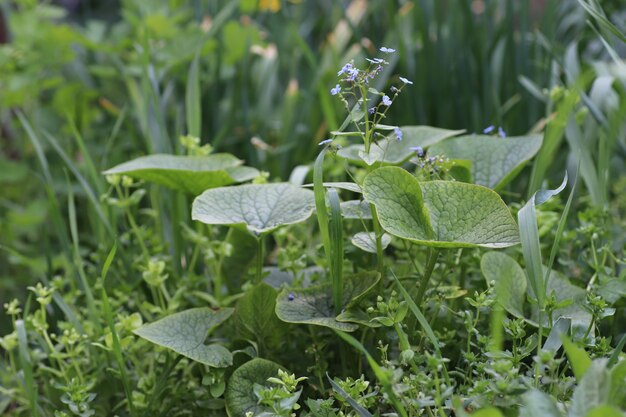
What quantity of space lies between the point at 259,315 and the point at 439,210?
1.10 ft

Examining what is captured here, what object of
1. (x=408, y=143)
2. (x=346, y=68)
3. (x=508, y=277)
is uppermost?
(x=346, y=68)

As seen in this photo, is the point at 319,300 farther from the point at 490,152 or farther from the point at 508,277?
the point at 490,152

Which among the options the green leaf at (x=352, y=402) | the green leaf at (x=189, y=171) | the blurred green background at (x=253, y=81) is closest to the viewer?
the green leaf at (x=352, y=402)

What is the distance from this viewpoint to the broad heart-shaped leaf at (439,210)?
1.07m

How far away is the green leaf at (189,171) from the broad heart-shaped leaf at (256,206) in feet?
0.28

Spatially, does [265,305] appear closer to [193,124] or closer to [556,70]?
[193,124]

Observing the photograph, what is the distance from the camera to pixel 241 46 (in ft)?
7.53

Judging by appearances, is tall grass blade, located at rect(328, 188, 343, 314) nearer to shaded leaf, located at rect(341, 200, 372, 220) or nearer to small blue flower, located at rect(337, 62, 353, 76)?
shaded leaf, located at rect(341, 200, 372, 220)

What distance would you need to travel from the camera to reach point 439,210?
1121 mm

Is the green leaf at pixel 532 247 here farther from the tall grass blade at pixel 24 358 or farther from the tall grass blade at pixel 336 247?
the tall grass blade at pixel 24 358

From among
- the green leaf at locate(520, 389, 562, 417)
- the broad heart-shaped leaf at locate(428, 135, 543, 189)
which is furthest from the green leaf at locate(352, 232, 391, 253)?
the green leaf at locate(520, 389, 562, 417)

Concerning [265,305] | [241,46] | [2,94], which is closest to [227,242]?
[265,305]

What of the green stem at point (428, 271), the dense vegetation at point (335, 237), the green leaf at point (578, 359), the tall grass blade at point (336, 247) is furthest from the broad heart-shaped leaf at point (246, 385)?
the green leaf at point (578, 359)

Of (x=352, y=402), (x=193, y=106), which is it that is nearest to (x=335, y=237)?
(x=352, y=402)
